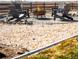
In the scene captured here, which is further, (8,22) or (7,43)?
(8,22)

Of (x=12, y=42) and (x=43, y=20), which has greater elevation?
(x=43, y=20)

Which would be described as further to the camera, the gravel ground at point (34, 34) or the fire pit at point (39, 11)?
the fire pit at point (39, 11)

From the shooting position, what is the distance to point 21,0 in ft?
13.3

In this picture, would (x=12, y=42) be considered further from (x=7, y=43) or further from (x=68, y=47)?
(x=68, y=47)

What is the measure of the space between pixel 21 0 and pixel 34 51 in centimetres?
103

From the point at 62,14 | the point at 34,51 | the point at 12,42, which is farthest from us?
the point at 62,14

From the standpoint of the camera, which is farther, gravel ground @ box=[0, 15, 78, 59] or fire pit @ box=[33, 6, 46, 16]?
fire pit @ box=[33, 6, 46, 16]

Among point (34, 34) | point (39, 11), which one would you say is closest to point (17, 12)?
point (39, 11)

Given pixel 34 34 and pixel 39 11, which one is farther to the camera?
pixel 39 11

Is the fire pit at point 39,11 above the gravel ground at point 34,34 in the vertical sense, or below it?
above

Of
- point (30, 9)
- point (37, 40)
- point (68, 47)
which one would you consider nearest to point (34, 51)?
point (37, 40)

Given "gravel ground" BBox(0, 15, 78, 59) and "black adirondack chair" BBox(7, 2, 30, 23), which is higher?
"black adirondack chair" BBox(7, 2, 30, 23)

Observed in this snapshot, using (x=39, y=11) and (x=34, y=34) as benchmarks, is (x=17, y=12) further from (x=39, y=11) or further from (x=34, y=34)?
(x=34, y=34)

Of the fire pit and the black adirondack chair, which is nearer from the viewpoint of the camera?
the black adirondack chair
